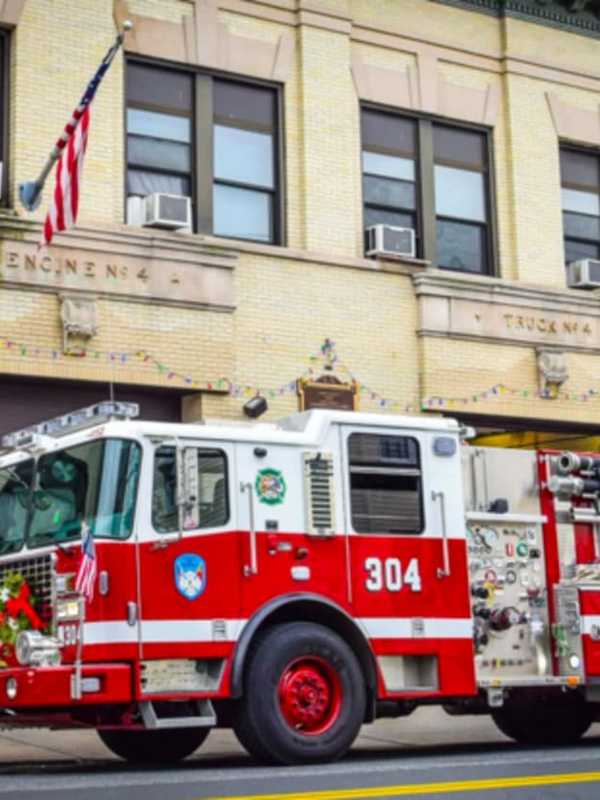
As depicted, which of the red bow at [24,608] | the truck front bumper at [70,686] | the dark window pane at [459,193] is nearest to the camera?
the truck front bumper at [70,686]

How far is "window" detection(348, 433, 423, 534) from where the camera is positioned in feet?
43.3

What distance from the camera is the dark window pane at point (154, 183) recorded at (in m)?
19.5

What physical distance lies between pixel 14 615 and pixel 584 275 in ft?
40.9

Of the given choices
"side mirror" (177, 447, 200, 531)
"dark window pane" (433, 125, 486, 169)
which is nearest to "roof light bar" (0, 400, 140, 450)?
"side mirror" (177, 447, 200, 531)

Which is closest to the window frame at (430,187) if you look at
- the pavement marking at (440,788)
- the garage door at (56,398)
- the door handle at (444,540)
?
the garage door at (56,398)

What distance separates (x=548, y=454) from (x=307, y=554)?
274 centimetres

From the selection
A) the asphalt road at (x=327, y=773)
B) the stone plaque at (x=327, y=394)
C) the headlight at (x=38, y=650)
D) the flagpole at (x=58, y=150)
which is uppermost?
the flagpole at (x=58, y=150)

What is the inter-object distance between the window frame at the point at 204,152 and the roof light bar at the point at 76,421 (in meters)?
6.72

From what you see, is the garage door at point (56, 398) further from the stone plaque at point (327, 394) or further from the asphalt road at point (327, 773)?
the asphalt road at point (327, 773)

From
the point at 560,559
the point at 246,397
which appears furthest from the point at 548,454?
the point at 246,397

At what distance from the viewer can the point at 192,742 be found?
13.8m

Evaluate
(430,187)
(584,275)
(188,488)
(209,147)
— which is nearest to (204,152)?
(209,147)

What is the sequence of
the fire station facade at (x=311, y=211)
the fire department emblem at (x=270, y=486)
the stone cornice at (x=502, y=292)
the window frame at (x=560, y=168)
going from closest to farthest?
1. the fire department emblem at (x=270, y=486)
2. the fire station facade at (x=311, y=211)
3. the stone cornice at (x=502, y=292)
4. the window frame at (x=560, y=168)

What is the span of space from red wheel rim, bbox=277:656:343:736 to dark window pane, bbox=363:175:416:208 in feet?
32.9
